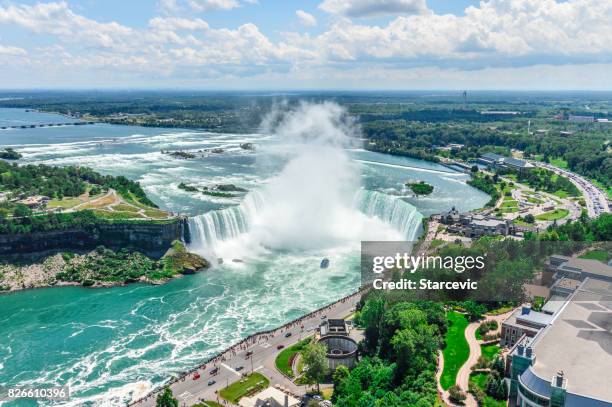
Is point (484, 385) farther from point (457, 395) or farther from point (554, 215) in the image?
point (554, 215)

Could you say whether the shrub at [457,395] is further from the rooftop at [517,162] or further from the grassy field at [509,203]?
the rooftop at [517,162]

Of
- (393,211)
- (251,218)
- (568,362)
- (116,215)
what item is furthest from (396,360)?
(116,215)

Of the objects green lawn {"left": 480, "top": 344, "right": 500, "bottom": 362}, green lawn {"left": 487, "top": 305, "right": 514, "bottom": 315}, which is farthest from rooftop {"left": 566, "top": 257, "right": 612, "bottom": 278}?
green lawn {"left": 480, "top": 344, "right": 500, "bottom": 362}

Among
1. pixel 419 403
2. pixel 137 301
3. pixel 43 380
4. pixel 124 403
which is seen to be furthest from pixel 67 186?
pixel 419 403

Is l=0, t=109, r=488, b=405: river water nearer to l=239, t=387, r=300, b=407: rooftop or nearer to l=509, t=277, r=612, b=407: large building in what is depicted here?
l=239, t=387, r=300, b=407: rooftop

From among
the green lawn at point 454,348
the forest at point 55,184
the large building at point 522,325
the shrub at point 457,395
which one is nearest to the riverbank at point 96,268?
the forest at point 55,184

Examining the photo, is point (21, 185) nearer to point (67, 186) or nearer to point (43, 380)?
point (67, 186)
